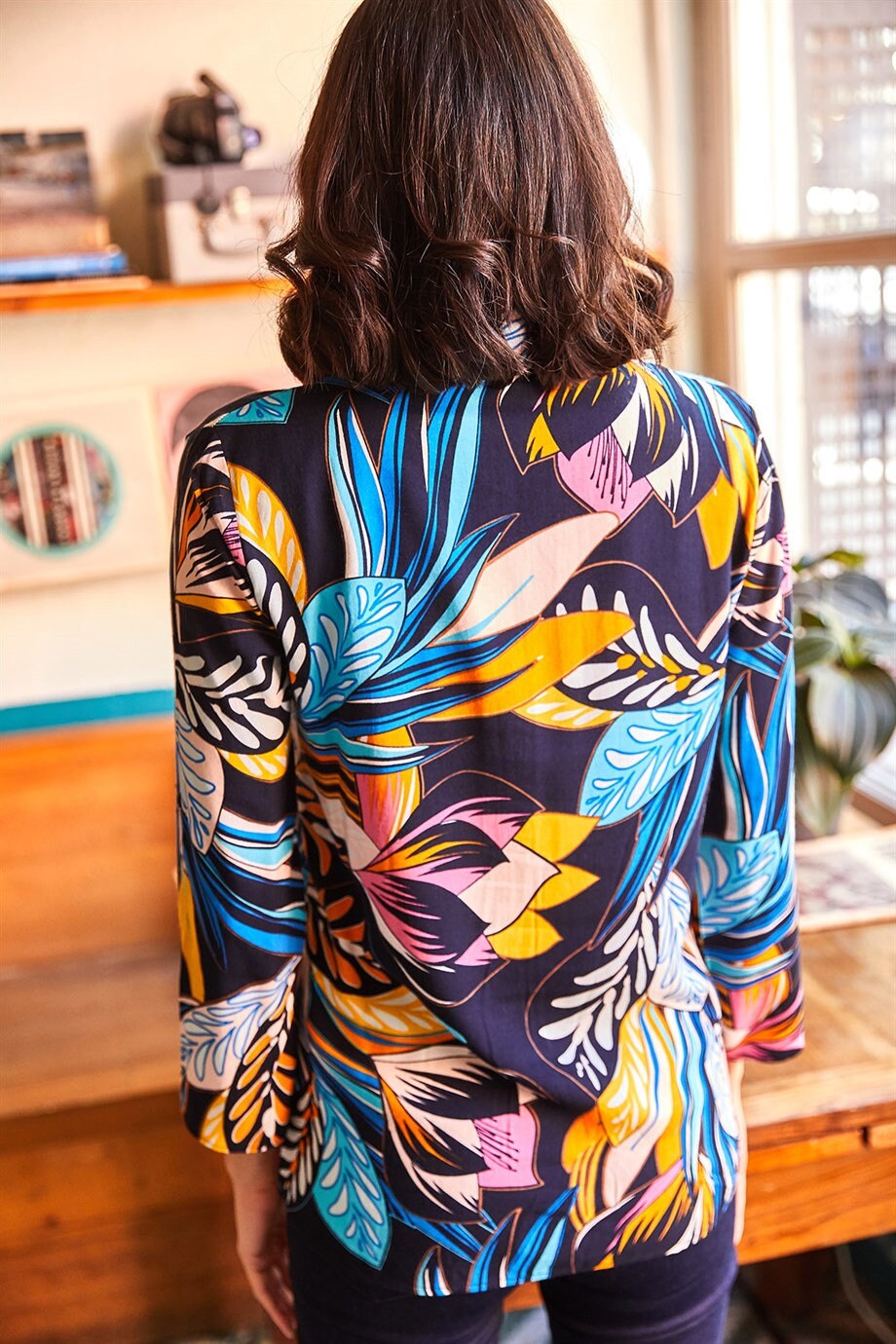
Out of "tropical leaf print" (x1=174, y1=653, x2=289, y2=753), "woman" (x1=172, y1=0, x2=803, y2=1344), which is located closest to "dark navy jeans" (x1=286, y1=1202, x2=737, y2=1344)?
"woman" (x1=172, y1=0, x2=803, y2=1344)

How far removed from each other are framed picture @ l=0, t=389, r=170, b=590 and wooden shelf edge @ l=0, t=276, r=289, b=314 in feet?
0.55

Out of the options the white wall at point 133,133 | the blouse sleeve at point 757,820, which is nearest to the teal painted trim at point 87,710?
the white wall at point 133,133

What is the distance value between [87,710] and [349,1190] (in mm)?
1295

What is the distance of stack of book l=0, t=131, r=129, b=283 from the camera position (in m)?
1.74

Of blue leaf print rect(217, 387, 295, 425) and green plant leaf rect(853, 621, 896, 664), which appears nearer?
blue leaf print rect(217, 387, 295, 425)

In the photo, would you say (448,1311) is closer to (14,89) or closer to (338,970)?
(338,970)

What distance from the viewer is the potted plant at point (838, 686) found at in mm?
1725

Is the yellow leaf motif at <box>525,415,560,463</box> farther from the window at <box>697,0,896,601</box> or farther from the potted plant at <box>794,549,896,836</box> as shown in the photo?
the window at <box>697,0,896,601</box>

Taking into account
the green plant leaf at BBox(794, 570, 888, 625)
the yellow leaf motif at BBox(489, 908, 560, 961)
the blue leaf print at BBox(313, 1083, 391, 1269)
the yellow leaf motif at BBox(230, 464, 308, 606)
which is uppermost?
the yellow leaf motif at BBox(230, 464, 308, 606)

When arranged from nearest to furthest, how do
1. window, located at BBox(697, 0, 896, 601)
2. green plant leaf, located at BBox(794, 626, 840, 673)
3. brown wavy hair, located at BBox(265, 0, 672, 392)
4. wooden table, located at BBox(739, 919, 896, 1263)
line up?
brown wavy hair, located at BBox(265, 0, 672, 392)
wooden table, located at BBox(739, 919, 896, 1263)
green plant leaf, located at BBox(794, 626, 840, 673)
window, located at BBox(697, 0, 896, 601)

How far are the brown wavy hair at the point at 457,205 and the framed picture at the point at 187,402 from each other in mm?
1259

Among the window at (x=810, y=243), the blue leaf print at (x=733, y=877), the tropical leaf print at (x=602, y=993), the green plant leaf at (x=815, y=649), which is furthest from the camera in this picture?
the window at (x=810, y=243)

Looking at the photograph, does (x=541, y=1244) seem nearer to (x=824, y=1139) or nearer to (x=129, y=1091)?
(x=824, y=1139)

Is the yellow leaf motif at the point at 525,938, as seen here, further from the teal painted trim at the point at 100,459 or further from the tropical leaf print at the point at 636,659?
the teal painted trim at the point at 100,459
